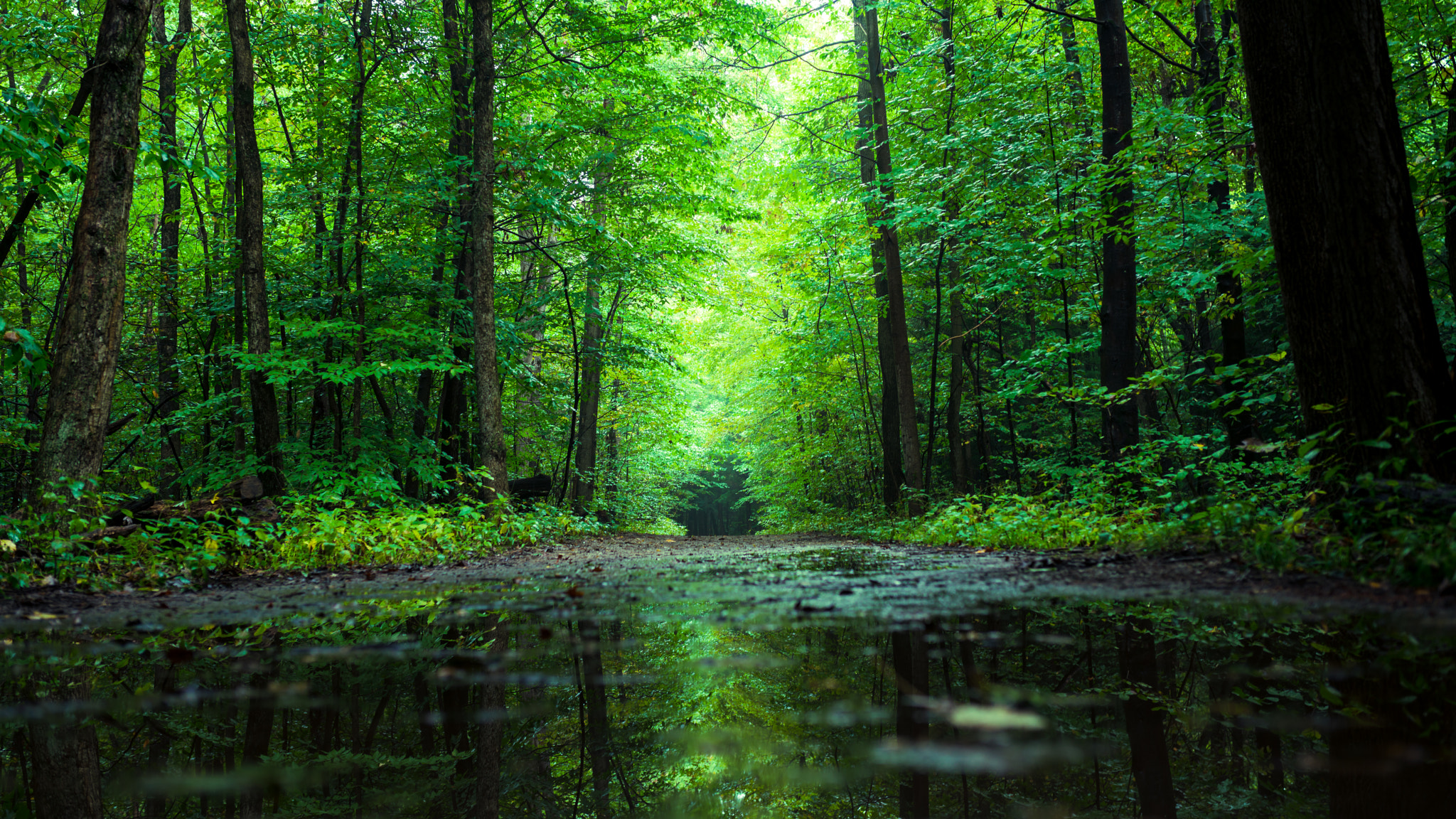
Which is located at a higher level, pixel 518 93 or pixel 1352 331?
pixel 518 93

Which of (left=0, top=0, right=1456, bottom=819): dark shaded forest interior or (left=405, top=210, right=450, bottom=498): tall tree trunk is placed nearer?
(left=0, top=0, right=1456, bottom=819): dark shaded forest interior

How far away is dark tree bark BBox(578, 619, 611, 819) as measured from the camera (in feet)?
4.98

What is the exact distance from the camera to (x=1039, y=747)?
4.92ft

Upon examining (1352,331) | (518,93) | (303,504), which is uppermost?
(518,93)

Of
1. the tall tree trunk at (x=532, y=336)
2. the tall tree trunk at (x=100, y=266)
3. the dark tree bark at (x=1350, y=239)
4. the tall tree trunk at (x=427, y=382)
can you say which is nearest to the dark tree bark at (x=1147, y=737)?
the dark tree bark at (x=1350, y=239)

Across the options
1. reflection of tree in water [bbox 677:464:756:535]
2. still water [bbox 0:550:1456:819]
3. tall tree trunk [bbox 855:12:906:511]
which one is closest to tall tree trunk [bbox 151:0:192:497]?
still water [bbox 0:550:1456:819]

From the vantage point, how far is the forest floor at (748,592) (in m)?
3.31

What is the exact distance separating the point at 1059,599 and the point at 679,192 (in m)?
13.0

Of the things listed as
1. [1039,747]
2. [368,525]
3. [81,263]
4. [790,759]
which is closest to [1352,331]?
[1039,747]

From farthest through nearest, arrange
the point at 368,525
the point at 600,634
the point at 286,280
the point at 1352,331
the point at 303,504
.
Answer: the point at 286,280 < the point at 303,504 < the point at 368,525 < the point at 1352,331 < the point at 600,634

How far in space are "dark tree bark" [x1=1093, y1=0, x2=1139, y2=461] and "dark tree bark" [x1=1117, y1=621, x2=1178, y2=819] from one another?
7279 mm

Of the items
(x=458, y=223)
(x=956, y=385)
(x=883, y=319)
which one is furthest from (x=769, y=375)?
(x=458, y=223)

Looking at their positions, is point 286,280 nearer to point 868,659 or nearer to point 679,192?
point 679,192

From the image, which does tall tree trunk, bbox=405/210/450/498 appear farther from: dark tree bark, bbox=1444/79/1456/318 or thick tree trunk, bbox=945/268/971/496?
thick tree trunk, bbox=945/268/971/496
